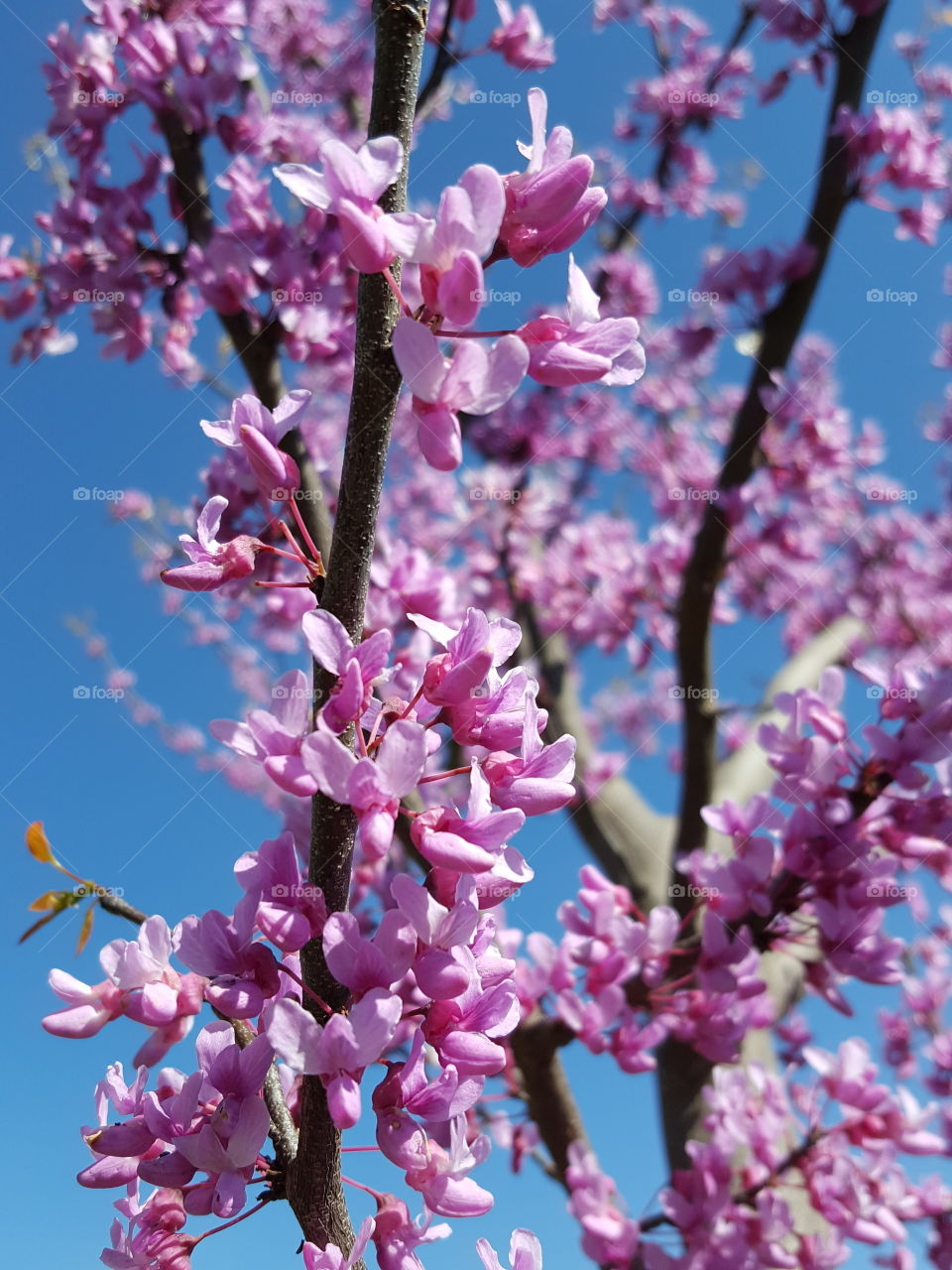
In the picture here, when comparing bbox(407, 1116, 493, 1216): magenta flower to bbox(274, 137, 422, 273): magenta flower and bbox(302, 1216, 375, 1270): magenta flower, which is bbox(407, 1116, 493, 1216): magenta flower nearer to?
bbox(302, 1216, 375, 1270): magenta flower

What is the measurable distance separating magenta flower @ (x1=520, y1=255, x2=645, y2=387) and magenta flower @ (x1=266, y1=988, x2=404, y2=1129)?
0.70m

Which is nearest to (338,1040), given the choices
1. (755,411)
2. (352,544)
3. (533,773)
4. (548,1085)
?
(533,773)

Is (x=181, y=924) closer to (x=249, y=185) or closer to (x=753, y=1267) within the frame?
(x=753, y=1267)

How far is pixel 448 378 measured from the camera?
3.08ft

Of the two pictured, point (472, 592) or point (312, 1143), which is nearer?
point (312, 1143)

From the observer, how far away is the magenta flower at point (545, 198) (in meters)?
A: 1.01

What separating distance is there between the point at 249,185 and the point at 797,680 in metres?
3.61

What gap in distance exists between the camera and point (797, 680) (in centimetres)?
486

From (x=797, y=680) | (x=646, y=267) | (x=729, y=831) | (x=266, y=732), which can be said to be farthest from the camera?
(x=646, y=267)

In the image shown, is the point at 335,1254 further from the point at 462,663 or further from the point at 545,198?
the point at 545,198

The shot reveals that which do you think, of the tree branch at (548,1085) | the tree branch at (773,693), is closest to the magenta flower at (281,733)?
the tree branch at (548,1085)

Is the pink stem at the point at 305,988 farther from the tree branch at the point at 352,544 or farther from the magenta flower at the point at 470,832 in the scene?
the magenta flower at the point at 470,832

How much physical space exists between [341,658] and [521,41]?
287cm

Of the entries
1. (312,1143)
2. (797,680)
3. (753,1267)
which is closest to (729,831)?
(753,1267)
